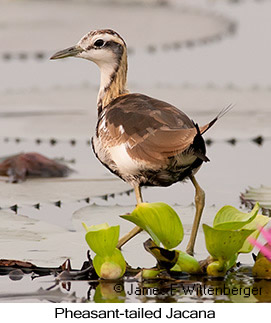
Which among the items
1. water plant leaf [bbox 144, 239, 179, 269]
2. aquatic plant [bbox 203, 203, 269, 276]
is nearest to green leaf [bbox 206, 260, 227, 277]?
aquatic plant [bbox 203, 203, 269, 276]

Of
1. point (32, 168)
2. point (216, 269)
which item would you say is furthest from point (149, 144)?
point (32, 168)

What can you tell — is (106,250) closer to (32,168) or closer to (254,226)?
(254,226)

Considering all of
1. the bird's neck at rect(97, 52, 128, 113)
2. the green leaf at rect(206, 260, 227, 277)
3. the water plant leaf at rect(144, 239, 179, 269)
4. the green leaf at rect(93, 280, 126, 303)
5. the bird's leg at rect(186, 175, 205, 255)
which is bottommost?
A: the green leaf at rect(93, 280, 126, 303)

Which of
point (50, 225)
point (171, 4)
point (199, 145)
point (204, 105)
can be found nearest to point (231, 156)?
point (204, 105)

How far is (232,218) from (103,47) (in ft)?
4.24

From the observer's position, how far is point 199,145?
13.9 ft

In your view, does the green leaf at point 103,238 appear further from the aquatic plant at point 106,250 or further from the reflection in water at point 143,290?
the reflection in water at point 143,290

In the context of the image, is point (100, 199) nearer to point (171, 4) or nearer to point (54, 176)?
point (54, 176)

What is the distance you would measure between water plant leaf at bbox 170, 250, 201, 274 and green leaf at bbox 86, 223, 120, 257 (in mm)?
288

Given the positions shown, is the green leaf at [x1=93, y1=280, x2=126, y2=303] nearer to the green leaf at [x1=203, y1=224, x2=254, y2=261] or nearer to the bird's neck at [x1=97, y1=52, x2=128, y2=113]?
the green leaf at [x1=203, y1=224, x2=254, y2=261]

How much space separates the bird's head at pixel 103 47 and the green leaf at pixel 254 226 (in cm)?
129

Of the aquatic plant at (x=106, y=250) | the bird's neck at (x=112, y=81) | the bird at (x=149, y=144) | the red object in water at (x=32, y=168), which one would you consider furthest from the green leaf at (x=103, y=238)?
the red object in water at (x=32, y=168)

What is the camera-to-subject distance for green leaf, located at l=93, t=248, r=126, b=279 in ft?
13.7

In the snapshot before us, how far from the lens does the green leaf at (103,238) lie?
13.4ft
